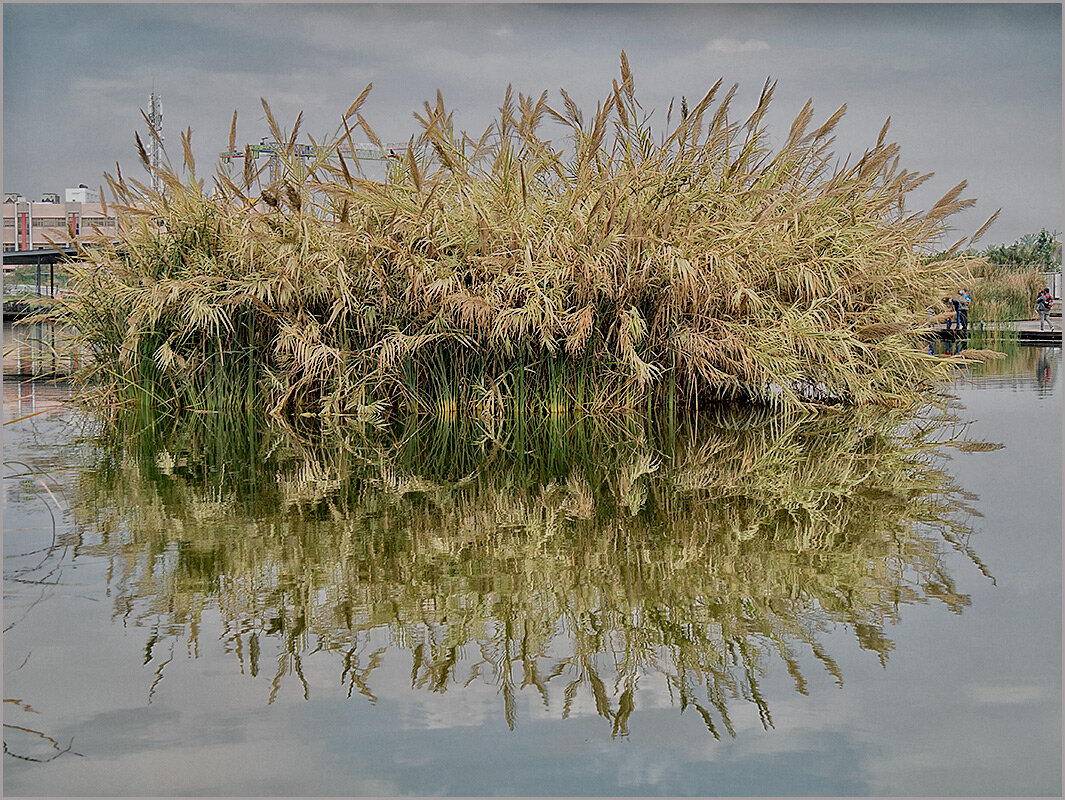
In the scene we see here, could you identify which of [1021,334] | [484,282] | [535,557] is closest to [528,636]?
[535,557]

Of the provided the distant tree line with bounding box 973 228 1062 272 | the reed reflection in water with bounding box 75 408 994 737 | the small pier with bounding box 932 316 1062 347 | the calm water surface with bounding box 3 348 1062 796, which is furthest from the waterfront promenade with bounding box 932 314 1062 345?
the calm water surface with bounding box 3 348 1062 796

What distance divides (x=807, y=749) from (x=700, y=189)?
20.6 feet

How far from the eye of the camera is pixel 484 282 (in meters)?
7.49

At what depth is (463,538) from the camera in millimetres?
3803

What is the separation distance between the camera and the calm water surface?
6.72ft

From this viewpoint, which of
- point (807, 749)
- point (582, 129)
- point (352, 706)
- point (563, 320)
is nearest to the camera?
point (807, 749)

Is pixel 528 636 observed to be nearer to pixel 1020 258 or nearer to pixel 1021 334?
pixel 1021 334

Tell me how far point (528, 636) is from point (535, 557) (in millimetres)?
811

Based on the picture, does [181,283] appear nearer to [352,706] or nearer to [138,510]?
[138,510]

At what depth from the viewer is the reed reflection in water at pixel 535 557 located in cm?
253

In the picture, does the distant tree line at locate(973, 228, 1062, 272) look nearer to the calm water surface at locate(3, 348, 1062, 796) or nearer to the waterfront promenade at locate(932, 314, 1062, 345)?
the waterfront promenade at locate(932, 314, 1062, 345)

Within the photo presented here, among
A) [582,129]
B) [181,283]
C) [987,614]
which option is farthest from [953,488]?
[181,283]

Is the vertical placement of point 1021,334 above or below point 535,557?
above

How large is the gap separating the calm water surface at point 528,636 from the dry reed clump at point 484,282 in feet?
8.20
